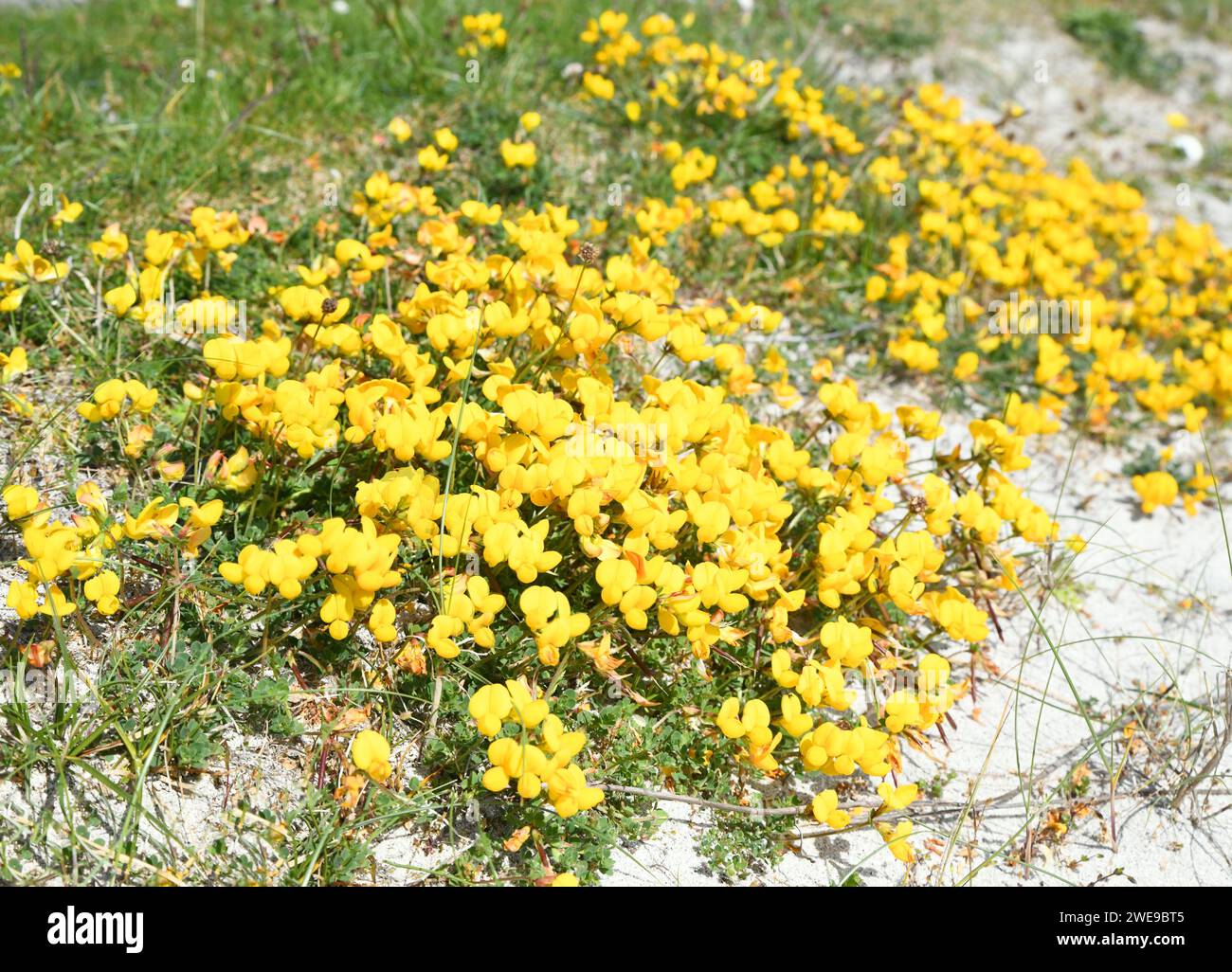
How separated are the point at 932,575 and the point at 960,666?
23.1 inches

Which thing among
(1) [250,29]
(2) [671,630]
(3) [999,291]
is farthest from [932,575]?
(1) [250,29]

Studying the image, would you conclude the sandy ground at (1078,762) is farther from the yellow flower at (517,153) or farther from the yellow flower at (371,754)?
the yellow flower at (517,153)

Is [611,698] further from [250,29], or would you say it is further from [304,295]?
[250,29]

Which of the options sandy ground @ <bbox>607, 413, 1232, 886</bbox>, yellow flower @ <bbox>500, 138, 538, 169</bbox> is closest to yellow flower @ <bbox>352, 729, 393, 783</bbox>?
sandy ground @ <bbox>607, 413, 1232, 886</bbox>

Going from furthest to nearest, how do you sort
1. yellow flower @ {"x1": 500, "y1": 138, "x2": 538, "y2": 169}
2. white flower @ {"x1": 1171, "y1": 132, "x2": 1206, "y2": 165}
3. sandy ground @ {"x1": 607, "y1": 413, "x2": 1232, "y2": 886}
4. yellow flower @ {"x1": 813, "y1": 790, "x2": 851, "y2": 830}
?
white flower @ {"x1": 1171, "y1": 132, "x2": 1206, "y2": 165} < yellow flower @ {"x1": 500, "y1": 138, "x2": 538, "y2": 169} < sandy ground @ {"x1": 607, "y1": 413, "x2": 1232, "y2": 886} < yellow flower @ {"x1": 813, "y1": 790, "x2": 851, "y2": 830}

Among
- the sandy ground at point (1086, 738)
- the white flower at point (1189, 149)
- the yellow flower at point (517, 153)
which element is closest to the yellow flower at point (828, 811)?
the sandy ground at point (1086, 738)

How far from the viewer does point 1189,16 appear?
8211 millimetres

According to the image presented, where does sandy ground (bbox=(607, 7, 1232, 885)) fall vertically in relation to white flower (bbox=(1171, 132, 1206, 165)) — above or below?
below

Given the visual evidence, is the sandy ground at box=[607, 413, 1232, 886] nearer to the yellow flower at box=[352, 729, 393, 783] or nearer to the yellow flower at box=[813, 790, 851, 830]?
the yellow flower at box=[813, 790, 851, 830]

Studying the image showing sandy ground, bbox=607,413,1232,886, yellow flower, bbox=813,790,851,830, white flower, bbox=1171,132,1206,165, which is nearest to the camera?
yellow flower, bbox=813,790,851,830

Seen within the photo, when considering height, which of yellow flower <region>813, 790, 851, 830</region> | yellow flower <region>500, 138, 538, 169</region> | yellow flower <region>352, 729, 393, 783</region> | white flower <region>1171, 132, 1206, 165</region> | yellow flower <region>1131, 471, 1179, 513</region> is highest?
white flower <region>1171, 132, 1206, 165</region>

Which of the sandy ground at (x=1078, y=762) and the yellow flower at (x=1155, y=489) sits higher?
the yellow flower at (x=1155, y=489)

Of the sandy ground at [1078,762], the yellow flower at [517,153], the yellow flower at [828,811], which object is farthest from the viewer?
the yellow flower at [517,153]

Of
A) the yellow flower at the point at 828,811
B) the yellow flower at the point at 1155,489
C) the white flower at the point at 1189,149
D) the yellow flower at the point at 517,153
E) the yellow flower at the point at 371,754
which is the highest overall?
the white flower at the point at 1189,149
